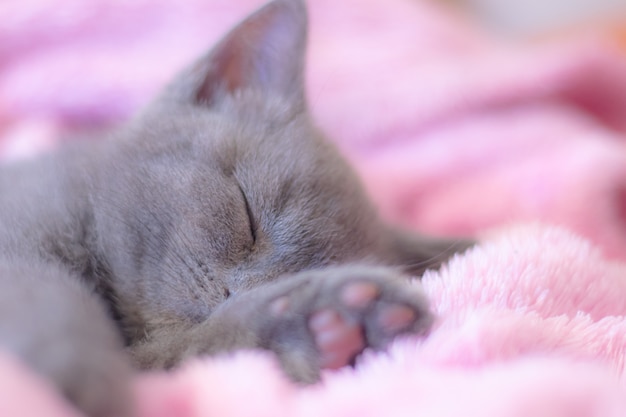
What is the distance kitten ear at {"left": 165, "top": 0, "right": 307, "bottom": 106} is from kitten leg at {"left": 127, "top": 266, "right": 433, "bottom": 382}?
465 millimetres

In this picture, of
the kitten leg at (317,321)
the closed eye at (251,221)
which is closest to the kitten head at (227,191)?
the closed eye at (251,221)

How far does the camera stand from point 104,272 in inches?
30.6

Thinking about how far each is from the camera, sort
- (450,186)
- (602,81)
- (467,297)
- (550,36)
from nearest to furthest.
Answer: (467,297) → (450,186) → (602,81) → (550,36)

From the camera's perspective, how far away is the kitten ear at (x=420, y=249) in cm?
90

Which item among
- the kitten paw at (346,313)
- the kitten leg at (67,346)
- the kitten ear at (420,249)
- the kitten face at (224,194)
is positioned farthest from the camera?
the kitten ear at (420,249)

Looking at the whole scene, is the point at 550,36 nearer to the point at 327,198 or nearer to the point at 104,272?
the point at 327,198

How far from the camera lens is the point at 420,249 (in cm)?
97

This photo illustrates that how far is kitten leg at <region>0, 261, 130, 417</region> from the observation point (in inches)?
17.9

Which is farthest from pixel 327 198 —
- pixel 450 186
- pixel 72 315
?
pixel 450 186

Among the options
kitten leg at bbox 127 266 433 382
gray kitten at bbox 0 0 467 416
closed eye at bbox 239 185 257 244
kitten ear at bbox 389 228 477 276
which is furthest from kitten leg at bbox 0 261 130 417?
kitten ear at bbox 389 228 477 276

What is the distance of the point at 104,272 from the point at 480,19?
264 centimetres

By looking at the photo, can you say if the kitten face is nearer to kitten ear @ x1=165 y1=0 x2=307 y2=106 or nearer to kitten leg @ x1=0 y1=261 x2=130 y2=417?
Answer: kitten ear @ x1=165 y1=0 x2=307 y2=106

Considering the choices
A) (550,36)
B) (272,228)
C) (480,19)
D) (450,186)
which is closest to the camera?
(272,228)

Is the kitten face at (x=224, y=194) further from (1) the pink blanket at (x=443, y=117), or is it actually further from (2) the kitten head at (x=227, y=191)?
(1) the pink blanket at (x=443, y=117)
